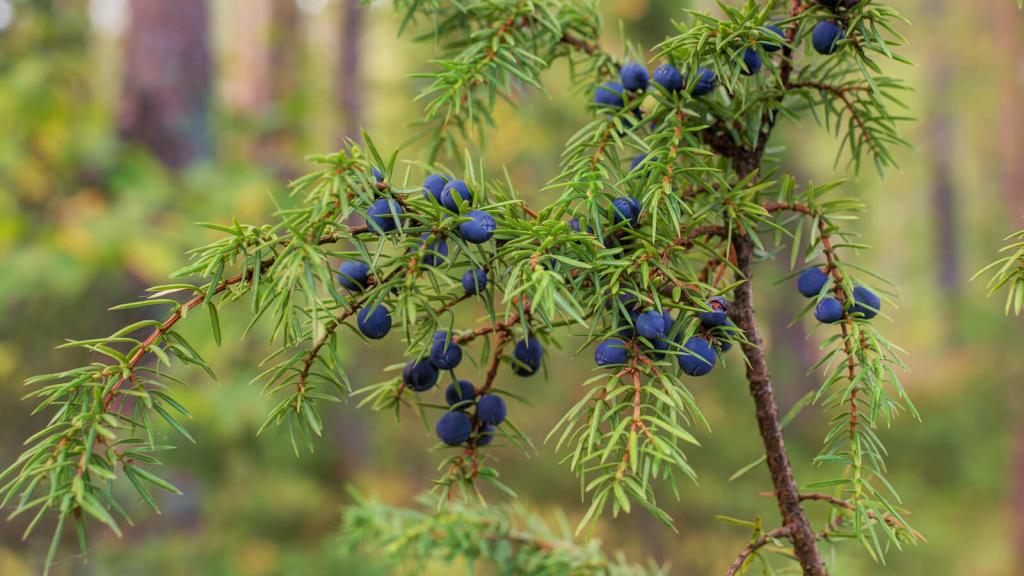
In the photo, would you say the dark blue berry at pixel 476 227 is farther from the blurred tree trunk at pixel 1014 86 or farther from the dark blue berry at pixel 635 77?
the blurred tree trunk at pixel 1014 86

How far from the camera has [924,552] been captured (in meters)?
5.05

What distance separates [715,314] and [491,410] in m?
0.22

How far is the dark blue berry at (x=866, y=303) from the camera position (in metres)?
0.61

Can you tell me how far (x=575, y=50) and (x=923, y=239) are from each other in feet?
58.0

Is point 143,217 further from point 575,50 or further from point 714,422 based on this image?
point 714,422

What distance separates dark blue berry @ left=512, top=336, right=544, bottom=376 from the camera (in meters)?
0.66

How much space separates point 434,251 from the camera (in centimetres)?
52

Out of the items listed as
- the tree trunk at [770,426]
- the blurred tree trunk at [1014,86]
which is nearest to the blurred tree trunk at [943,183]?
the blurred tree trunk at [1014,86]

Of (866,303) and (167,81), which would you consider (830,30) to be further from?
(167,81)

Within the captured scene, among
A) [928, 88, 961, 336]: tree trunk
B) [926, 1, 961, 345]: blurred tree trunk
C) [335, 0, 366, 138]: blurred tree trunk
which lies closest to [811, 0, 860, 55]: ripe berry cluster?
[335, 0, 366, 138]: blurred tree trunk

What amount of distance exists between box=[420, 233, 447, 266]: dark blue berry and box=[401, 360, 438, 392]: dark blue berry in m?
0.11

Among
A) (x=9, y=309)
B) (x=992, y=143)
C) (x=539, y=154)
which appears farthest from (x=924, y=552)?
(x=992, y=143)

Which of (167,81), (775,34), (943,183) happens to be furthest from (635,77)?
(943,183)

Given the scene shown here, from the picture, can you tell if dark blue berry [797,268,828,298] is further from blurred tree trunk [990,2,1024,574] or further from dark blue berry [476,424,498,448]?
blurred tree trunk [990,2,1024,574]
